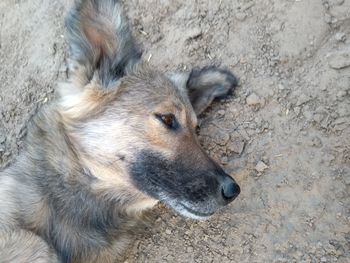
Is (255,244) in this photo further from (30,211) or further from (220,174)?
(30,211)

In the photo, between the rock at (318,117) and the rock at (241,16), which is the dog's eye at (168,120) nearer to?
the rock at (318,117)

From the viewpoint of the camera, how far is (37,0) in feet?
17.0

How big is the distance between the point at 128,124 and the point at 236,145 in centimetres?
93

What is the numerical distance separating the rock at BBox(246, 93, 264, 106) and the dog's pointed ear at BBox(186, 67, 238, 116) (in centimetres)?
15

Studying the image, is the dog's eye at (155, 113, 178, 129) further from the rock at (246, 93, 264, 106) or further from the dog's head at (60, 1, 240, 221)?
the rock at (246, 93, 264, 106)

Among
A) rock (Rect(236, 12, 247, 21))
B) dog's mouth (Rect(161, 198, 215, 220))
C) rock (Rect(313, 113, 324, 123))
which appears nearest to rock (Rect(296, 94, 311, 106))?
rock (Rect(313, 113, 324, 123))

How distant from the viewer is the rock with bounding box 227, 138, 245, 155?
14.1 feet

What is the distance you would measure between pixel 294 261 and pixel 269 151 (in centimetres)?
78

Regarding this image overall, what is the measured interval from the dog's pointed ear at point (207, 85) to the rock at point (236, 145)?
34 cm

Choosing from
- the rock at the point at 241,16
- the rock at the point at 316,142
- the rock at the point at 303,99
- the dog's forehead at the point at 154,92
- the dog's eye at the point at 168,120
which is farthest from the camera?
the rock at the point at 241,16

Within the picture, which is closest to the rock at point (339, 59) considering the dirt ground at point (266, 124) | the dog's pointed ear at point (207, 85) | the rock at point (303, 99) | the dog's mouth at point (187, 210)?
the dirt ground at point (266, 124)

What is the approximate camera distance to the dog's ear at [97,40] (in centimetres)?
378

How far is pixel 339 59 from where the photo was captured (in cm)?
420

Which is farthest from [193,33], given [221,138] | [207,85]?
[221,138]
